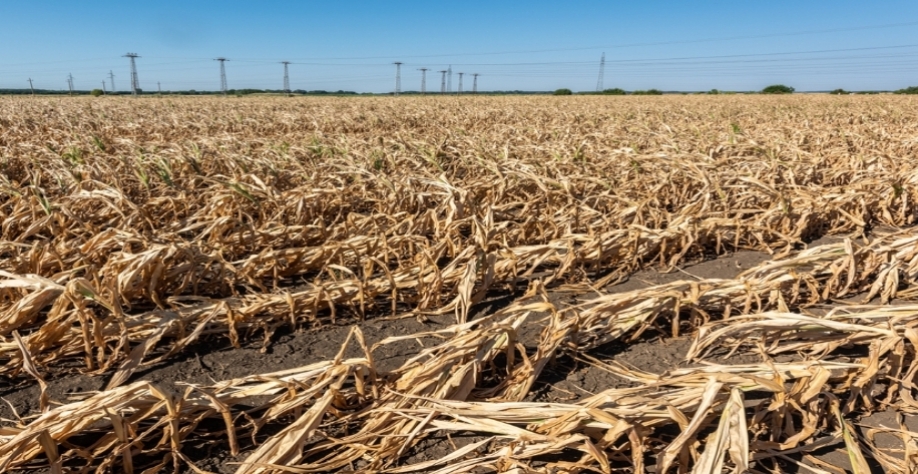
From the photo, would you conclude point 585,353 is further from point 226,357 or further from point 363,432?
point 226,357

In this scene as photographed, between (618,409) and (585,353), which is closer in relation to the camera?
(618,409)

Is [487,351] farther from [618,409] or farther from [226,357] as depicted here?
[226,357]

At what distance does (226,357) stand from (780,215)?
3620 millimetres

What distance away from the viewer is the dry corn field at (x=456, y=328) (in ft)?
4.95

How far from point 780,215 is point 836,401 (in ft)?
8.50

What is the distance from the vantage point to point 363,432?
63.4 inches

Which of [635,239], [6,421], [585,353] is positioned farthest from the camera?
[635,239]

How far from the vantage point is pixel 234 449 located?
159 cm

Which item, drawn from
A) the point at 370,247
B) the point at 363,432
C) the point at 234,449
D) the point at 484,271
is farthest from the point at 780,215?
the point at 234,449

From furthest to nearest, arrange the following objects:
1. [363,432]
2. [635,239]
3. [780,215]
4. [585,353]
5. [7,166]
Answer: [7,166], [780,215], [635,239], [585,353], [363,432]

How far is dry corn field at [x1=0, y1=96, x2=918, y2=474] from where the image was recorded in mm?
1508

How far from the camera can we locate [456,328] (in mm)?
1996

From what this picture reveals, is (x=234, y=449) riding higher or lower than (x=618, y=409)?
lower

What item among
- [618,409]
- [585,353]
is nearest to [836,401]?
[618,409]
